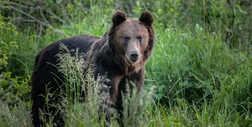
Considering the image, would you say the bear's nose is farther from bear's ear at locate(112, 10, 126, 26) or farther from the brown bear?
bear's ear at locate(112, 10, 126, 26)

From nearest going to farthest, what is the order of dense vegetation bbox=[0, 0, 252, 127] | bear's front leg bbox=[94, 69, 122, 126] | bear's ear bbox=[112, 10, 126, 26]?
bear's front leg bbox=[94, 69, 122, 126] → dense vegetation bbox=[0, 0, 252, 127] → bear's ear bbox=[112, 10, 126, 26]

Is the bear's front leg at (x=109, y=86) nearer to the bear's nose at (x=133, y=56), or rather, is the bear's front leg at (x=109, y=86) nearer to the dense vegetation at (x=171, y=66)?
the dense vegetation at (x=171, y=66)

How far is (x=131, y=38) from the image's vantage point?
14.7ft

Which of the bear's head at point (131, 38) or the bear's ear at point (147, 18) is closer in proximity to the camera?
the bear's head at point (131, 38)

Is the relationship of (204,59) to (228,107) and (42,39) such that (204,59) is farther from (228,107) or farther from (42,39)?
(42,39)

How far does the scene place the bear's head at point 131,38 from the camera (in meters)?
4.41

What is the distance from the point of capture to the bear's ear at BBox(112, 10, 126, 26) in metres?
4.59

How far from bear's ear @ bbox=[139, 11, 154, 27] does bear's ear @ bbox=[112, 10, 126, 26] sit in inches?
9.9

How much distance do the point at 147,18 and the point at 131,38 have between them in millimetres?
393

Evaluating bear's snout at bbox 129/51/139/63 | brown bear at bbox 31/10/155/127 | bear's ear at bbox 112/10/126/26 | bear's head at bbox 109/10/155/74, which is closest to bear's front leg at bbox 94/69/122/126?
brown bear at bbox 31/10/155/127

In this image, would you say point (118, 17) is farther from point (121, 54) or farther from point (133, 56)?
point (133, 56)

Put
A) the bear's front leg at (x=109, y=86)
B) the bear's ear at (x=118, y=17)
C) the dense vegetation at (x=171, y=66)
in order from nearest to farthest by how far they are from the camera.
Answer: the bear's front leg at (x=109, y=86), the dense vegetation at (x=171, y=66), the bear's ear at (x=118, y=17)

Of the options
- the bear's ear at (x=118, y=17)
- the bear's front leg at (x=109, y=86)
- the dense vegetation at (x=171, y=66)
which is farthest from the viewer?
the bear's ear at (x=118, y=17)

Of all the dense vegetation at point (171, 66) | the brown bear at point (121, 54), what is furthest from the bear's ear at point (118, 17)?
the dense vegetation at point (171, 66)
